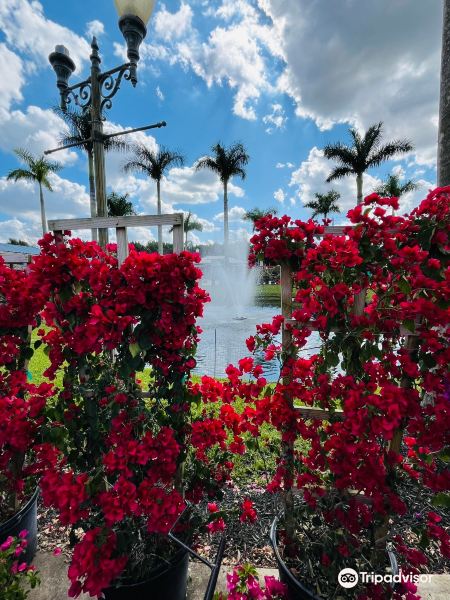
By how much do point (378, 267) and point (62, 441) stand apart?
1.63 m

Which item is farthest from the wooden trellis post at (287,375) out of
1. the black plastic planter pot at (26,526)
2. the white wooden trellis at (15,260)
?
the black plastic planter pot at (26,526)

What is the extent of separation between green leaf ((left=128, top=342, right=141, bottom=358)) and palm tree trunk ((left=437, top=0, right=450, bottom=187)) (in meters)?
2.34

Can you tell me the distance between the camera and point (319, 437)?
4.75 ft

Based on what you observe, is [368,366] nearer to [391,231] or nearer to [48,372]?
[391,231]

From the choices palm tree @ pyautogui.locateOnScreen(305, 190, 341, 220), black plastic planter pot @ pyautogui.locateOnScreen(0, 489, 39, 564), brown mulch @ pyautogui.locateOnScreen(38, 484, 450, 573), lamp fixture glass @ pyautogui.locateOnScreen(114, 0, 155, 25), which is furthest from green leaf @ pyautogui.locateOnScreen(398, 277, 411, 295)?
palm tree @ pyautogui.locateOnScreen(305, 190, 341, 220)

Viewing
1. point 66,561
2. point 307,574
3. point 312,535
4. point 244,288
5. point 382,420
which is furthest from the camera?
point 244,288

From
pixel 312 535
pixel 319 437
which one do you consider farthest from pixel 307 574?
pixel 319 437

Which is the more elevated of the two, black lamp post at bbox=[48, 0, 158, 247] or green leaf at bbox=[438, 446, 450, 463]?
black lamp post at bbox=[48, 0, 158, 247]

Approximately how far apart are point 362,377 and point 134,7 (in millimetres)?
2968

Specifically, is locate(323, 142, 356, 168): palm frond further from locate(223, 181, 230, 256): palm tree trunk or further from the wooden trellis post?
the wooden trellis post

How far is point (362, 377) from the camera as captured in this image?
1411 mm

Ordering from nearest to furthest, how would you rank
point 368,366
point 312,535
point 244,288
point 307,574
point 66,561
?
point 368,366 < point 307,574 < point 312,535 < point 66,561 < point 244,288

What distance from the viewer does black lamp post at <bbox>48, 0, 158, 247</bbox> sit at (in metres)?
2.38

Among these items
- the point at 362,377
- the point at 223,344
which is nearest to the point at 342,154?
the point at 223,344
